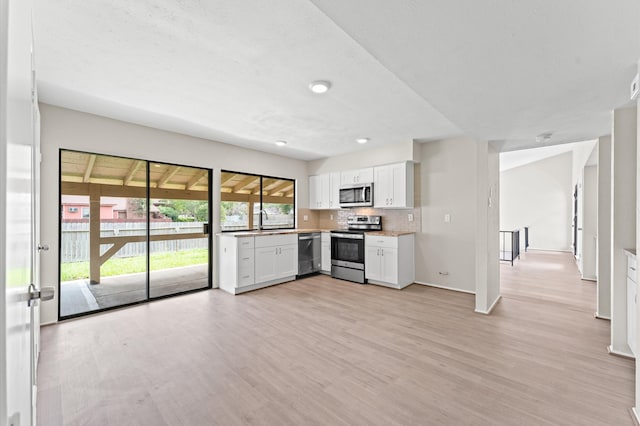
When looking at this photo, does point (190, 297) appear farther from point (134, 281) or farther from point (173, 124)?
point (173, 124)

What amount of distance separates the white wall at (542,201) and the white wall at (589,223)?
4.25 m

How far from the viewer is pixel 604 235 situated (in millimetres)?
3250

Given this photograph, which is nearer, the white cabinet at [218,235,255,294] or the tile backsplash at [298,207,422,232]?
the white cabinet at [218,235,255,294]

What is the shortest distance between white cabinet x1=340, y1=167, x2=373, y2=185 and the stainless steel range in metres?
0.72

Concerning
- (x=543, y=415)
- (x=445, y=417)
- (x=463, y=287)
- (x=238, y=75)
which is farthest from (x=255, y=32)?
(x=463, y=287)

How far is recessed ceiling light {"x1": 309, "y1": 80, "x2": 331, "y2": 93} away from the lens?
101 inches

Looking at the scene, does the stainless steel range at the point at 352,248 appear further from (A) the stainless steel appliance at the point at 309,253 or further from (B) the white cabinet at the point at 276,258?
(B) the white cabinet at the point at 276,258

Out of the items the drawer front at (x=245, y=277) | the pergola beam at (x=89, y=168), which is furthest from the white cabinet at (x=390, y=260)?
the pergola beam at (x=89, y=168)

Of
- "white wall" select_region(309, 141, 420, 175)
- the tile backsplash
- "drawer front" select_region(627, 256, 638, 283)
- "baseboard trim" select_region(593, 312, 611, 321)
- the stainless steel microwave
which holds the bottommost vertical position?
"baseboard trim" select_region(593, 312, 611, 321)

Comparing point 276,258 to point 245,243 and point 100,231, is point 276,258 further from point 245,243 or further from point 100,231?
point 100,231

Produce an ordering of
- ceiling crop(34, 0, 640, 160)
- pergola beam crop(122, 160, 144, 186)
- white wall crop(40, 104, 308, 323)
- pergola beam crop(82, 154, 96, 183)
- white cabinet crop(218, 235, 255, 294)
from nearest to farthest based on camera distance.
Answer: ceiling crop(34, 0, 640, 160), white wall crop(40, 104, 308, 323), pergola beam crop(82, 154, 96, 183), pergola beam crop(122, 160, 144, 186), white cabinet crop(218, 235, 255, 294)

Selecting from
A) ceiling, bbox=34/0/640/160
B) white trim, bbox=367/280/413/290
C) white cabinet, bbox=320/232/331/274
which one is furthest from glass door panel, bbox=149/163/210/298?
white trim, bbox=367/280/413/290

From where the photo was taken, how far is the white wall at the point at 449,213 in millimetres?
4379

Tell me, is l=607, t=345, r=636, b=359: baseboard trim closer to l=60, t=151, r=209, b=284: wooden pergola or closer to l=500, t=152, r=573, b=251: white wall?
l=60, t=151, r=209, b=284: wooden pergola
